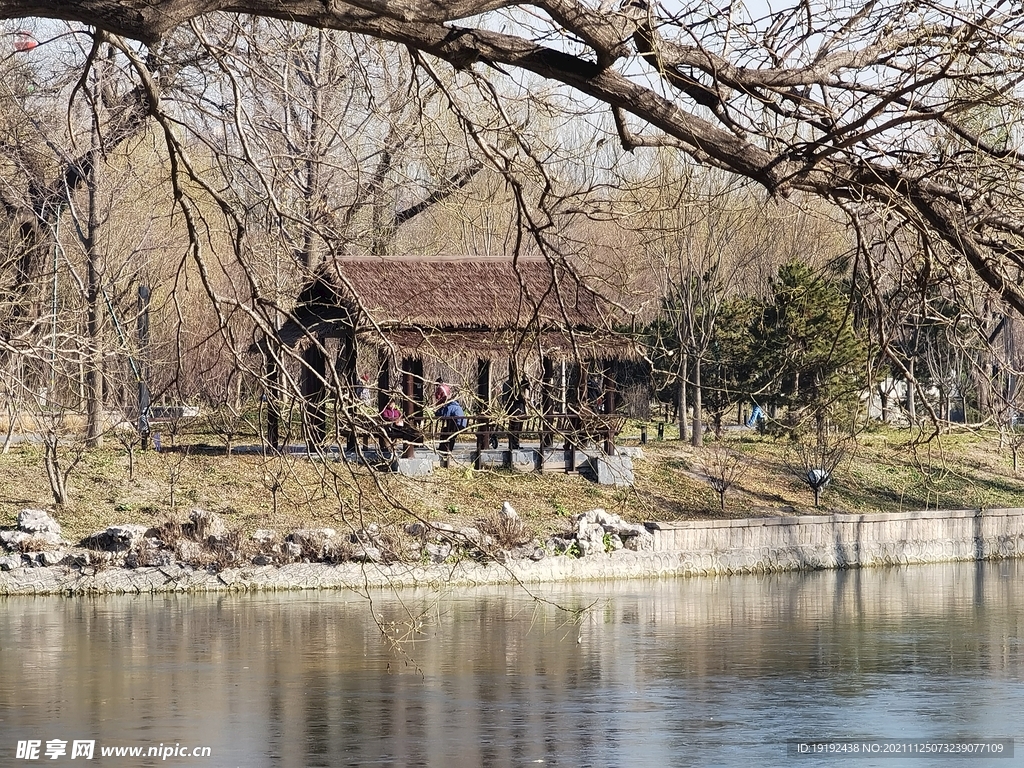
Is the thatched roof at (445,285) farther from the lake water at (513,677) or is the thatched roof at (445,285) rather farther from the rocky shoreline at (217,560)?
the lake water at (513,677)

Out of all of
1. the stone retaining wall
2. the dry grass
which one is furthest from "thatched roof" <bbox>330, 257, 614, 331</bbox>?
the stone retaining wall

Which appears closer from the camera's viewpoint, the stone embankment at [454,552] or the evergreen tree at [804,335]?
the stone embankment at [454,552]

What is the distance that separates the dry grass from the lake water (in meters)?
1.96

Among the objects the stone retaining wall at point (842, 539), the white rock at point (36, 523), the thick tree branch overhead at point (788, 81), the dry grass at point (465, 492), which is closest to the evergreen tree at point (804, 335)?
the dry grass at point (465, 492)

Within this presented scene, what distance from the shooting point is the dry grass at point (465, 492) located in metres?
22.7

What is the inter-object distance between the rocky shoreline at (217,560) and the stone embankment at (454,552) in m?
0.01

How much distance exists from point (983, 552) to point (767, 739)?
16.9 m

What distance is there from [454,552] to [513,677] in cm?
540

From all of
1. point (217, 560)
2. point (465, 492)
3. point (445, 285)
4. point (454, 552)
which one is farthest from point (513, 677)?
point (445, 285)

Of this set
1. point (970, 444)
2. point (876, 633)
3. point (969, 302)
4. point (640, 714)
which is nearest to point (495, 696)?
point (640, 714)

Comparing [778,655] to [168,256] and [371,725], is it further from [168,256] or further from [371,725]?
[168,256]

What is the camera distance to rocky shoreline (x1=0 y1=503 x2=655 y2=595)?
67.2ft

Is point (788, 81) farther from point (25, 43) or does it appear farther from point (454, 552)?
point (454, 552)

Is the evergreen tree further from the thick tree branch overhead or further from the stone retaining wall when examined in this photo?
the thick tree branch overhead
